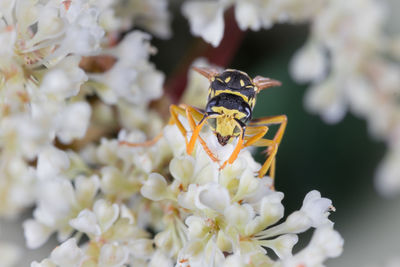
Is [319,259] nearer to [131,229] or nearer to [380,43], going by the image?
[131,229]

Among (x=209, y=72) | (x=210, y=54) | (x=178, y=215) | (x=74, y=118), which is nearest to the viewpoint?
(x=74, y=118)

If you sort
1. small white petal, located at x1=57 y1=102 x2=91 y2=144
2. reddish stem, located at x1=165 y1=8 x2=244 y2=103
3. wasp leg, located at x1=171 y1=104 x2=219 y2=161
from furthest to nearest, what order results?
reddish stem, located at x1=165 y1=8 x2=244 y2=103 < wasp leg, located at x1=171 y1=104 x2=219 y2=161 < small white petal, located at x1=57 y1=102 x2=91 y2=144

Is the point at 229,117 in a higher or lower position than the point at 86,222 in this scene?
higher

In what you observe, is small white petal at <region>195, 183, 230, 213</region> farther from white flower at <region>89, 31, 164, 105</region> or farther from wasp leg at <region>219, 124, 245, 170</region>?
white flower at <region>89, 31, 164, 105</region>

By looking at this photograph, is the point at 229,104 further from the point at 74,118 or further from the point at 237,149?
the point at 74,118

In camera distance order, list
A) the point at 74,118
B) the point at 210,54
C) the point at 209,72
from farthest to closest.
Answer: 1. the point at 210,54
2. the point at 209,72
3. the point at 74,118

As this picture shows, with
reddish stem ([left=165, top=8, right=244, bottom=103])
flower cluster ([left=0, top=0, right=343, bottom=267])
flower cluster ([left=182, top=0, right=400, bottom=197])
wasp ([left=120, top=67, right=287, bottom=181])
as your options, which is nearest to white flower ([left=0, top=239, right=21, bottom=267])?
flower cluster ([left=0, top=0, right=343, bottom=267])

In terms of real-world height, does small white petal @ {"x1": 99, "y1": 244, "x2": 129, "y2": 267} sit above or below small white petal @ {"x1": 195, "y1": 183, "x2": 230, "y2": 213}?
below

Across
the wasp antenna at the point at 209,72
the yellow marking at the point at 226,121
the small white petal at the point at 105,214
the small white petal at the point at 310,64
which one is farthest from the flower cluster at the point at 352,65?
the small white petal at the point at 105,214

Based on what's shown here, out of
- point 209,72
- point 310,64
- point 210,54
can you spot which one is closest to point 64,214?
point 209,72

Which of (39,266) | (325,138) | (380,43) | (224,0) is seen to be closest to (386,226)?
(325,138)

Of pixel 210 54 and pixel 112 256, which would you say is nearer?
pixel 112 256
